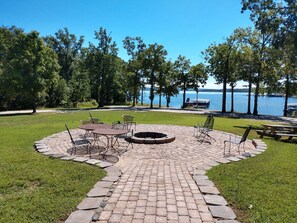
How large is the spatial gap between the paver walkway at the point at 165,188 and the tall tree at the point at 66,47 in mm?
37348

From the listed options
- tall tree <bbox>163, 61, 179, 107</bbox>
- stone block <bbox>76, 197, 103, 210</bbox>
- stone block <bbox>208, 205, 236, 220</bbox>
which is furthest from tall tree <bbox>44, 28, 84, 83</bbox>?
stone block <bbox>208, 205, 236, 220</bbox>

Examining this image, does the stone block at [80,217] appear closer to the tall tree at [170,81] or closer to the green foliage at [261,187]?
the green foliage at [261,187]

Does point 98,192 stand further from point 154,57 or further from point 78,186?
point 154,57

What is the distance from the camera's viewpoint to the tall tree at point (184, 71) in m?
35.2

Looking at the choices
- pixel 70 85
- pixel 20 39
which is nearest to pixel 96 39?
pixel 70 85

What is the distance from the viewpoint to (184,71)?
35594 millimetres

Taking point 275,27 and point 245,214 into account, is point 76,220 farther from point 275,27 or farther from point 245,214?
point 275,27

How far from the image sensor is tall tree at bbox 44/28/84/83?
4075 centimetres

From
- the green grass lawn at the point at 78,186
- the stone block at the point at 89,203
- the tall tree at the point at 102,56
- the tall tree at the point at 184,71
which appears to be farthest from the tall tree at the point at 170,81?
the stone block at the point at 89,203

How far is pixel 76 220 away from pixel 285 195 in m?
3.47

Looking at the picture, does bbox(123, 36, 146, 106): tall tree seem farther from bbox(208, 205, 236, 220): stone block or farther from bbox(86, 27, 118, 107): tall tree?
bbox(208, 205, 236, 220): stone block

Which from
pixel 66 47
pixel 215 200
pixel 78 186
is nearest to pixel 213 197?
pixel 215 200

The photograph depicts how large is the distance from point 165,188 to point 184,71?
32.4 m

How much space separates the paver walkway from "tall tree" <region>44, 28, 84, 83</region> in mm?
37348
